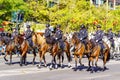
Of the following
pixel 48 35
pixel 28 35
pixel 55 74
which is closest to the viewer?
pixel 55 74

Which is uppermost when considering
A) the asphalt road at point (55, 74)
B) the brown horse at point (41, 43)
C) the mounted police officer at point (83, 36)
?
the mounted police officer at point (83, 36)

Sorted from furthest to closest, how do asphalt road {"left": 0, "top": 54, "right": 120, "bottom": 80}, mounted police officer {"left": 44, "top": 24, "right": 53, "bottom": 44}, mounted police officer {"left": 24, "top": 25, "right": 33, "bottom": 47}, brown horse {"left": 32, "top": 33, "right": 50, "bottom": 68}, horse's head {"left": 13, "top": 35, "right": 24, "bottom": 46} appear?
horse's head {"left": 13, "top": 35, "right": 24, "bottom": 46} → mounted police officer {"left": 24, "top": 25, "right": 33, "bottom": 47} → brown horse {"left": 32, "top": 33, "right": 50, "bottom": 68} → mounted police officer {"left": 44, "top": 24, "right": 53, "bottom": 44} → asphalt road {"left": 0, "top": 54, "right": 120, "bottom": 80}

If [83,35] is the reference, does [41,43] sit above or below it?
below

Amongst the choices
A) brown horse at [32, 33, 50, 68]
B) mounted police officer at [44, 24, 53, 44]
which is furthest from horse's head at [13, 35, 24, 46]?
mounted police officer at [44, 24, 53, 44]

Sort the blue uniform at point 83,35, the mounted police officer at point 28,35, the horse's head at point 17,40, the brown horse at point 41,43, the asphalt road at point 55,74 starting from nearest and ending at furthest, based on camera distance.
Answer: the asphalt road at point 55,74 < the blue uniform at point 83,35 < the brown horse at point 41,43 < the mounted police officer at point 28,35 < the horse's head at point 17,40

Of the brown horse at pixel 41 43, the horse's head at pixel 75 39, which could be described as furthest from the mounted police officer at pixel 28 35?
the horse's head at pixel 75 39

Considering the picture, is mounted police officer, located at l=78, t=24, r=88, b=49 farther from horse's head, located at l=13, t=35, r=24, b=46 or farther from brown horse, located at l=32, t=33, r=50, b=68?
horse's head, located at l=13, t=35, r=24, b=46

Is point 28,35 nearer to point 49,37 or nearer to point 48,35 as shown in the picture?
point 49,37

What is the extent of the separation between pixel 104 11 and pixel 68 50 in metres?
37.2

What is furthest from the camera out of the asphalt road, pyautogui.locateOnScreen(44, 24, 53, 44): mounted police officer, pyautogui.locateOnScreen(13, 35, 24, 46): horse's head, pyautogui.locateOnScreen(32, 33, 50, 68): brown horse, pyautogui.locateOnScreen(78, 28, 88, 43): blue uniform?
pyautogui.locateOnScreen(13, 35, 24, 46): horse's head

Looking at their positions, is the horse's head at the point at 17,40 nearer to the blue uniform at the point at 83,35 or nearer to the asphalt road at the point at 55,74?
the asphalt road at the point at 55,74

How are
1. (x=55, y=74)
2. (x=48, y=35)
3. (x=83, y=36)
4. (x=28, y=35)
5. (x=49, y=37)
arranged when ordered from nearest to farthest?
1. (x=55, y=74)
2. (x=83, y=36)
3. (x=48, y=35)
4. (x=49, y=37)
5. (x=28, y=35)

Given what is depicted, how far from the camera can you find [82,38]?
2373 cm

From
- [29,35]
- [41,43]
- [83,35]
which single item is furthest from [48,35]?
[83,35]
